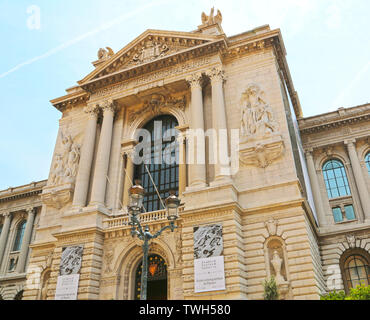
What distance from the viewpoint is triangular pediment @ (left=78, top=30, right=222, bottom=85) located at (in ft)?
84.9

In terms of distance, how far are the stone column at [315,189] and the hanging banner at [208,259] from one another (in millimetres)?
13424

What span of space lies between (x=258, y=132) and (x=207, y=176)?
13.2 feet

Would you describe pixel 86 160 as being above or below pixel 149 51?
below

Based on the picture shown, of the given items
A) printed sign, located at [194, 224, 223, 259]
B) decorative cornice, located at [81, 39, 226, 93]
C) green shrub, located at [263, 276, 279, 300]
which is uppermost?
decorative cornice, located at [81, 39, 226, 93]

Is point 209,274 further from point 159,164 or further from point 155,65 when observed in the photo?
point 155,65

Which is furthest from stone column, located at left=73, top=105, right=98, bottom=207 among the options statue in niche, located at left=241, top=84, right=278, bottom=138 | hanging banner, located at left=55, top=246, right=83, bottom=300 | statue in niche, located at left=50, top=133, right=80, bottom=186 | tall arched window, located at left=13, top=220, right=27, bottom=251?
tall arched window, located at left=13, top=220, right=27, bottom=251

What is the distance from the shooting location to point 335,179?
96.9 feet

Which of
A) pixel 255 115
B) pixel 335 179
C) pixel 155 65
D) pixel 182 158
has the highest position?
pixel 155 65

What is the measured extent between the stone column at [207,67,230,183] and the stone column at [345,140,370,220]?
13.2m

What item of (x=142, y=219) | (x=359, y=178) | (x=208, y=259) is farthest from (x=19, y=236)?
(x=359, y=178)

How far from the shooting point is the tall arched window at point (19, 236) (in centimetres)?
3900

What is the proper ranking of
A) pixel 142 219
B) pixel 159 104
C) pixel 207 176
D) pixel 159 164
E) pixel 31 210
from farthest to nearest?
pixel 31 210
pixel 159 104
pixel 159 164
pixel 207 176
pixel 142 219

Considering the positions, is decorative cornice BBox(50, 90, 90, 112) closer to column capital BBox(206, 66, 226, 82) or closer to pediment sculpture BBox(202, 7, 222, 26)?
column capital BBox(206, 66, 226, 82)
